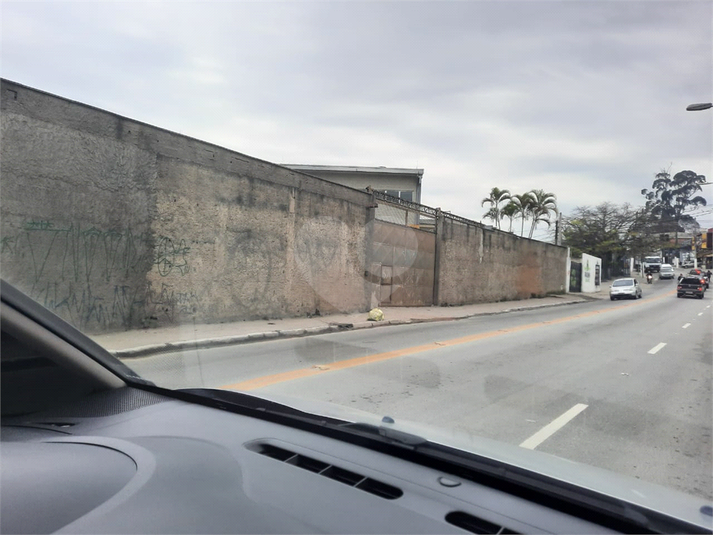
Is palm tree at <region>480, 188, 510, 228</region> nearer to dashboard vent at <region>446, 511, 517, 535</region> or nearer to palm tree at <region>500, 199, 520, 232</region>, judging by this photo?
palm tree at <region>500, 199, 520, 232</region>

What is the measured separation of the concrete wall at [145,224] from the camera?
8487 mm

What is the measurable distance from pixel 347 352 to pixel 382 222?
8727 millimetres

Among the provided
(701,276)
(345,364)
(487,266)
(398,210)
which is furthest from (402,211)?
(701,276)

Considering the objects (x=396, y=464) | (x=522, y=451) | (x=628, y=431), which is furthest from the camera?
(x=628, y=431)

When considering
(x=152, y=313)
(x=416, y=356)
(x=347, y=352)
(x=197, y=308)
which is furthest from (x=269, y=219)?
(x=416, y=356)

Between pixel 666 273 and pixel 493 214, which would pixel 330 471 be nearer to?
pixel 493 214

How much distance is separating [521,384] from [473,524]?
5.75 m

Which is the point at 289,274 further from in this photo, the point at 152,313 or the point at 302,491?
the point at 302,491

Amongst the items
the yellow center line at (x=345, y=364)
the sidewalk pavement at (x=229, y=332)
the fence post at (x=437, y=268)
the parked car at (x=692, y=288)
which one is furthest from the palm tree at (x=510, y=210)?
the yellow center line at (x=345, y=364)

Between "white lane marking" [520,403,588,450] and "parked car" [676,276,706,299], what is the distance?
34.4m

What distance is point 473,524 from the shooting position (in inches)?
61.8

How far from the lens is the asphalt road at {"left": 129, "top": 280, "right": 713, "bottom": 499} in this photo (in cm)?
461

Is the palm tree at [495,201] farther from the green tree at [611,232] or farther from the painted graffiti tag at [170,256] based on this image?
the painted graffiti tag at [170,256]

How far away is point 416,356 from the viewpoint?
29.0ft
